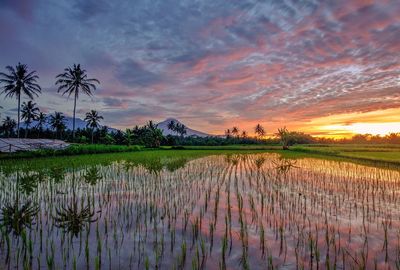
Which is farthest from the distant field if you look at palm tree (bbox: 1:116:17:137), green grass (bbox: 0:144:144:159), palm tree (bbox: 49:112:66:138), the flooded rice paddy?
palm tree (bbox: 1:116:17:137)

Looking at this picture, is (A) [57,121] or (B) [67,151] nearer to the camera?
(B) [67,151]

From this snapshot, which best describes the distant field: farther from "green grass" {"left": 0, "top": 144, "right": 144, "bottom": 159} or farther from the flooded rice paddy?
"green grass" {"left": 0, "top": 144, "right": 144, "bottom": 159}

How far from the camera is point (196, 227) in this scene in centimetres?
552

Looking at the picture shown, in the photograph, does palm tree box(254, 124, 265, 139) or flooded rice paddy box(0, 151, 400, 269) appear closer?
flooded rice paddy box(0, 151, 400, 269)

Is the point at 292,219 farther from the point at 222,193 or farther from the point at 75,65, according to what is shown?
the point at 75,65

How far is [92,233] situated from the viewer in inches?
211

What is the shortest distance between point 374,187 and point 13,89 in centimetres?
4941

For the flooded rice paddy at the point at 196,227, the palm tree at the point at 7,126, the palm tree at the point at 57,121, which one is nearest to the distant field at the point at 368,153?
the flooded rice paddy at the point at 196,227

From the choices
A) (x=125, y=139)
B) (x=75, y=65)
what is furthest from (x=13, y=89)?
(x=125, y=139)

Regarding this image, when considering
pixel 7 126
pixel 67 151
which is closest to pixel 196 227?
pixel 67 151

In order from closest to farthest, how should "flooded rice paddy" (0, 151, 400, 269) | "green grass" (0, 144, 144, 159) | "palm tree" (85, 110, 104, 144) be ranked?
"flooded rice paddy" (0, 151, 400, 269) → "green grass" (0, 144, 144, 159) → "palm tree" (85, 110, 104, 144)

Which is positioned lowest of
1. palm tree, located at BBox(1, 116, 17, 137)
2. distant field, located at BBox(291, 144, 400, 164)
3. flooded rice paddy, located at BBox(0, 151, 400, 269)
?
flooded rice paddy, located at BBox(0, 151, 400, 269)

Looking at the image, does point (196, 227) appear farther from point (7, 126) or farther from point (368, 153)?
point (7, 126)

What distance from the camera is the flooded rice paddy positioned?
4203 mm
